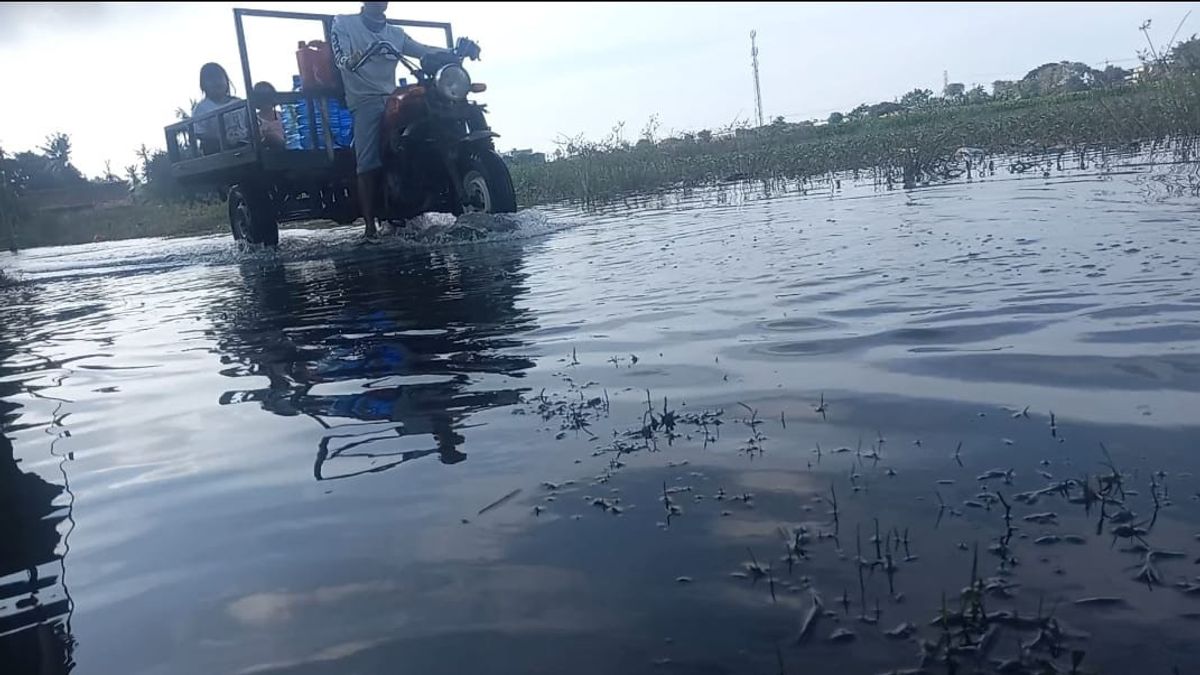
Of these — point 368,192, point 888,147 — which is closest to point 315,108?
point 368,192

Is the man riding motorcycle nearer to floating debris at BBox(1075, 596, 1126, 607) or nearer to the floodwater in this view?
the floodwater

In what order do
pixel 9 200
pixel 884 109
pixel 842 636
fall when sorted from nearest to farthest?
1. pixel 842 636
2. pixel 9 200
3. pixel 884 109

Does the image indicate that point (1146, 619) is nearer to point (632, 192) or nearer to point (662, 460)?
point (662, 460)

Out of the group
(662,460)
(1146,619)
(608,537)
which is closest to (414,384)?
(662,460)

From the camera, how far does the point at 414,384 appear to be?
342cm

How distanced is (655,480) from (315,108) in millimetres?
8382

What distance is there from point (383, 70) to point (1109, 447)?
8179mm

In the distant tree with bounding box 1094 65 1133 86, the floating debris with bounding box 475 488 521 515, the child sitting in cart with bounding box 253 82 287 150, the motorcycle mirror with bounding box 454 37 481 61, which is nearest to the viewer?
the floating debris with bounding box 475 488 521 515

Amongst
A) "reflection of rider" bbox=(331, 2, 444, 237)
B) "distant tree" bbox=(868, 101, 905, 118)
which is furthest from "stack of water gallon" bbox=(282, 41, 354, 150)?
"distant tree" bbox=(868, 101, 905, 118)

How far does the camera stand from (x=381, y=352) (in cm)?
408

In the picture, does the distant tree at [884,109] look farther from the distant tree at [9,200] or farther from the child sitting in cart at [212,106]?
the distant tree at [9,200]

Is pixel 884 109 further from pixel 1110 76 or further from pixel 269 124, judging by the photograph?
pixel 269 124

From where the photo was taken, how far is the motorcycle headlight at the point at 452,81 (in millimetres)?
8523

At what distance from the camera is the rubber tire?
897 centimetres
